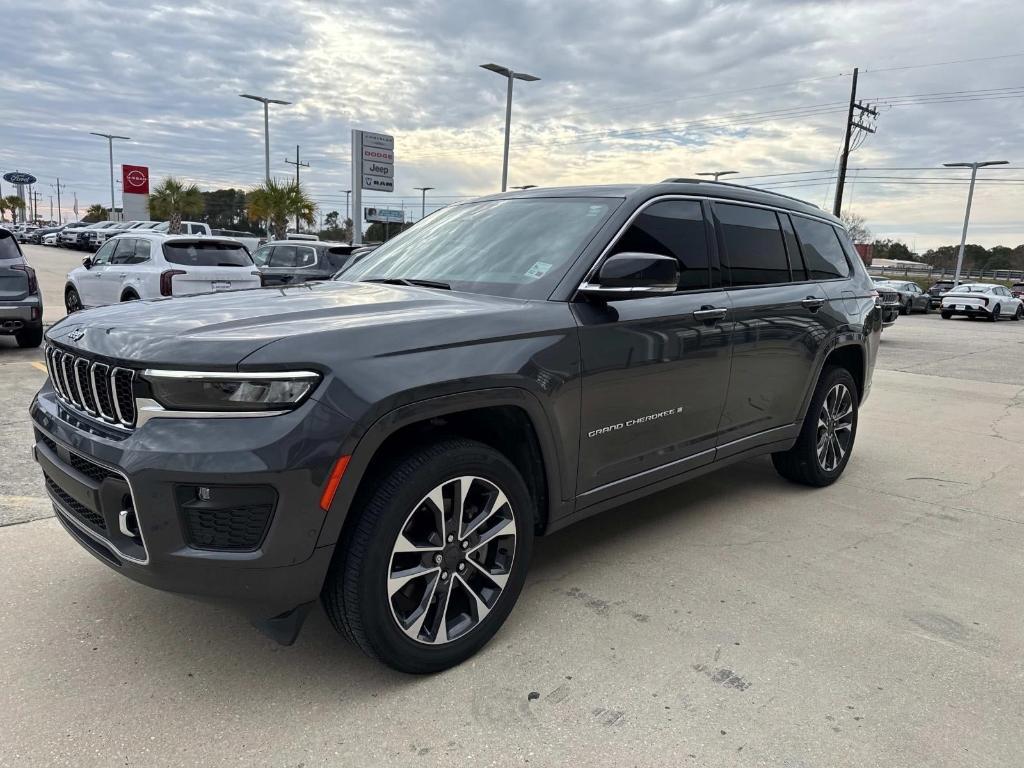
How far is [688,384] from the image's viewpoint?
359cm

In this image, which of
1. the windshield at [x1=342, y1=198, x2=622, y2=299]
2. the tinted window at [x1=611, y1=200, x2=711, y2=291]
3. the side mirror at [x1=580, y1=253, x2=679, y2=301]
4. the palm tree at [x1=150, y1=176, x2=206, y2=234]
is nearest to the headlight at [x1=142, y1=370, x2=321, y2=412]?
the windshield at [x1=342, y1=198, x2=622, y2=299]

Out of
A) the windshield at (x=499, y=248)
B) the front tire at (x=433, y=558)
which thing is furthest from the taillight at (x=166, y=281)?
the front tire at (x=433, y=558)

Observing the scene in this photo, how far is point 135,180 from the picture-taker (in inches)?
2018

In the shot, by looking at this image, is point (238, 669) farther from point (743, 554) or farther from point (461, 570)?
point (743, 554)

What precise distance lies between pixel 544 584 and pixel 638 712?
99 centimetres

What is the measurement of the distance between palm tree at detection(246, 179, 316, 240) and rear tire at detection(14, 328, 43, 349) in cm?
3090

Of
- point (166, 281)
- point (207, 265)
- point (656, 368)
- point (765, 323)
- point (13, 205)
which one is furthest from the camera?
point (13, 205)

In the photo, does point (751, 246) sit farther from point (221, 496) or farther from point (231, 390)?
point (221, 496)

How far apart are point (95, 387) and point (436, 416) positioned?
1.13 metres

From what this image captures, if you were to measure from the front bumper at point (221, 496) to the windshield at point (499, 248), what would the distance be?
1.26 meters

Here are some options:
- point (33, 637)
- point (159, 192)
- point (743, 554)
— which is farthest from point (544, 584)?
point (159, 192)

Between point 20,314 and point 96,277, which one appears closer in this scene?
point 20,314

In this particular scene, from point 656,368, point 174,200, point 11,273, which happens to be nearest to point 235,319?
point 656,368

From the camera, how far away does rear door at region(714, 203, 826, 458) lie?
3.98 metres
